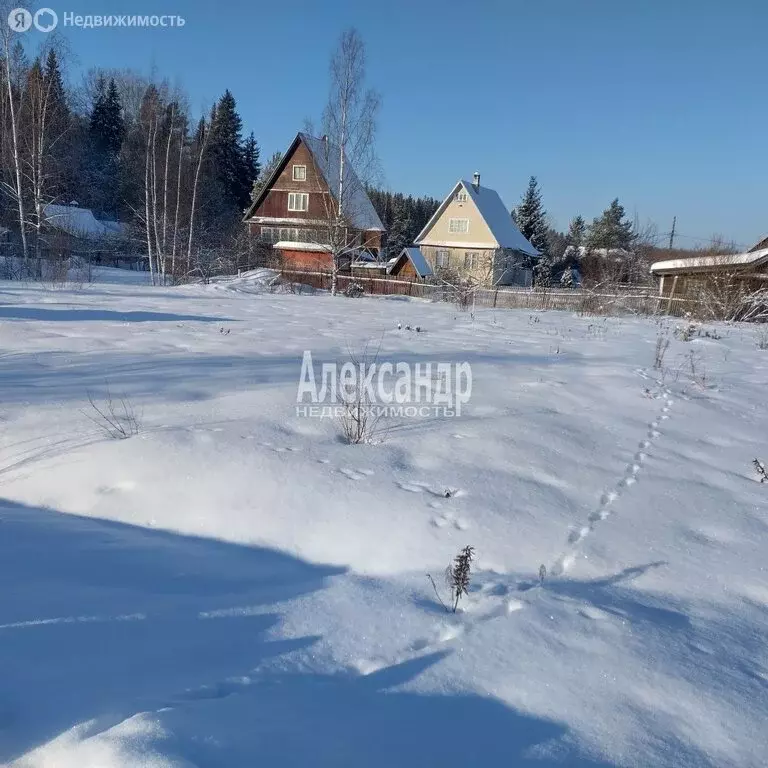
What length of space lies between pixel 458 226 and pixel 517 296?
498 inches

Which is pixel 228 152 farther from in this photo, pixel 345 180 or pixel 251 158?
pixel 345 180

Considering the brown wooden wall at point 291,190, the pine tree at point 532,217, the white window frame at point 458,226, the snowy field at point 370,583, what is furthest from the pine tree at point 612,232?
the snowy field at point 370,583

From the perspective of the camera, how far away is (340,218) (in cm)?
1984

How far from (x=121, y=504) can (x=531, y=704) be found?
2183 millimetres

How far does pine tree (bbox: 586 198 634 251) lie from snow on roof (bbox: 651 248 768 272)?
72.5 feet

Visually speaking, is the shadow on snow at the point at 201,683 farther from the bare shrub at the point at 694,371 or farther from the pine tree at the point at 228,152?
the pine tree at the point at 228,152

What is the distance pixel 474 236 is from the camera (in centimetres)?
2956

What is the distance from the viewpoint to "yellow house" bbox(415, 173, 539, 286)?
2900 cm

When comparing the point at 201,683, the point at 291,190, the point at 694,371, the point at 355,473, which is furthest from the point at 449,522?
the point at 291,190

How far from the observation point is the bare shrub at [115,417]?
3391 mm

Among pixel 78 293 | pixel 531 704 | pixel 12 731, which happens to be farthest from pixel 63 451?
pixel 78 293

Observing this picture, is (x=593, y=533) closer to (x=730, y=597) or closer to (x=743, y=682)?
(x=730, y=597)

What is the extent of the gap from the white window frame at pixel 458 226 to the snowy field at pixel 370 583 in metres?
26.7

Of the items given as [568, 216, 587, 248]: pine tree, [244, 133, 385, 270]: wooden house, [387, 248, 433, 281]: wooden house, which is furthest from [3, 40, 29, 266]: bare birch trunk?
[568, 216, 587, 248]: pine tree
